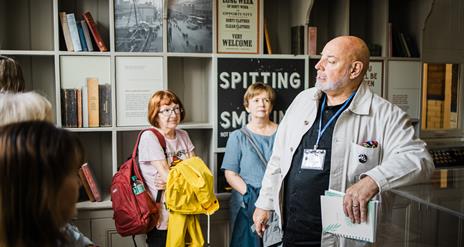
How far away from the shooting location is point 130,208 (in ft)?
8.65

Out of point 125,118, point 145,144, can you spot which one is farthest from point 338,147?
point 125,118

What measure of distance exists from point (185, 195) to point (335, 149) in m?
0.93

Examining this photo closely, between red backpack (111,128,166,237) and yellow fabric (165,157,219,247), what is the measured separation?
13 centimetres

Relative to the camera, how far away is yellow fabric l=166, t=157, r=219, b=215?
249 cm

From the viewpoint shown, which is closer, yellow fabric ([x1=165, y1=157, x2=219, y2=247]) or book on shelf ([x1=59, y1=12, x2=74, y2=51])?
yellow fabric ([x1=165, y1=157, x2=219, y2=247])

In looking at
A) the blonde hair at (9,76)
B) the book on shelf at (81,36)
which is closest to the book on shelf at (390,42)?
the book on shelf at (81,36)

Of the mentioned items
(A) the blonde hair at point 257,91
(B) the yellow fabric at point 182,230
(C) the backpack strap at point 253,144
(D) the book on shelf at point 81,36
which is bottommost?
(B) the yellow fabric at point 182,230

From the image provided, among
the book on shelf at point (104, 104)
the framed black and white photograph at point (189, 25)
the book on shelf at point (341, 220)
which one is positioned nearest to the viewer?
the book on shelf at point (341, 220)

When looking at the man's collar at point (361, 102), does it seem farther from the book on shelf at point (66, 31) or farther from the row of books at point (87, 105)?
the book on shelf at point (66, 31)

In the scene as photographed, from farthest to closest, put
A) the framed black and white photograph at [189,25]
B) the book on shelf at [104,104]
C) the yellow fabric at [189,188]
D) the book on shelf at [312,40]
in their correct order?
1. the book on shelf at [312,40]
2. the framed black and white photograph at [189,25]
3. the book on shelf at [104,104]
4. the yellow fabric at [189,188]

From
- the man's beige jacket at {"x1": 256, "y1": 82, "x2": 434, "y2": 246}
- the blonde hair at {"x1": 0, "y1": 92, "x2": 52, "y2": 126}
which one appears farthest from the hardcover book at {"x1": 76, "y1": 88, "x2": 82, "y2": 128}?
the man's beige jacket at {"x1": 256, "y1": 82, "x2": 434, "y2": 246}

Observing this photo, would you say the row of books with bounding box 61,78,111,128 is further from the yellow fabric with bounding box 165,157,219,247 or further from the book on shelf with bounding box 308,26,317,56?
the book on shelf with bounding box 308,26,317,56

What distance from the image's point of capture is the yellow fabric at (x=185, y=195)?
98.0 inches

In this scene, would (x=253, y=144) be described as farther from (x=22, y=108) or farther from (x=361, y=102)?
(x=22, y=108)
